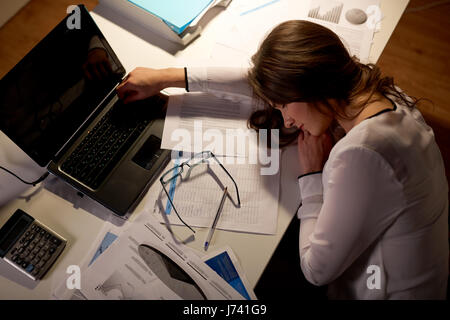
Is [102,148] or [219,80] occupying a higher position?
[219,80]

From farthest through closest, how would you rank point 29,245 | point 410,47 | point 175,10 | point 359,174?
point 410,47 < point 175,10 < point 29,245 < point 359,174

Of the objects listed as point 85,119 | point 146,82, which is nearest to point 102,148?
point 85,119

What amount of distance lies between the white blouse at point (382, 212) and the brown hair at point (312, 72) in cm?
11

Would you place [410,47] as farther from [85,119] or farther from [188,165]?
[85,119]

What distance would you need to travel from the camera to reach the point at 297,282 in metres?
1.22

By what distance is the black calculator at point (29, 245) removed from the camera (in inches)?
30.3

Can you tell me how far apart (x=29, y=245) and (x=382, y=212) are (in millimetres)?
855

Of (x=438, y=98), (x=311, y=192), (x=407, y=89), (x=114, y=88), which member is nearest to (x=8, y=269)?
(x=114, y=88)

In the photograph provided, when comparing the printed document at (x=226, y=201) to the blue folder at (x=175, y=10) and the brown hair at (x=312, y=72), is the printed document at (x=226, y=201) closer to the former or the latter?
the brown hair at (x=312, y=72)

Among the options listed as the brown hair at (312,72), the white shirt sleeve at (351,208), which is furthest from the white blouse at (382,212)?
the brown hair at (312,72)

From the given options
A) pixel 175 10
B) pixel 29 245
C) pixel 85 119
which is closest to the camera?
Answer: pixel 29 245

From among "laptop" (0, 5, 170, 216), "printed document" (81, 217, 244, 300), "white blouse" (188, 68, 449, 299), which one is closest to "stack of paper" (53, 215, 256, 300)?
"printed document" (81, 217, 244, 300)

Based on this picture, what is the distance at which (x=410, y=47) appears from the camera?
5.68ft
